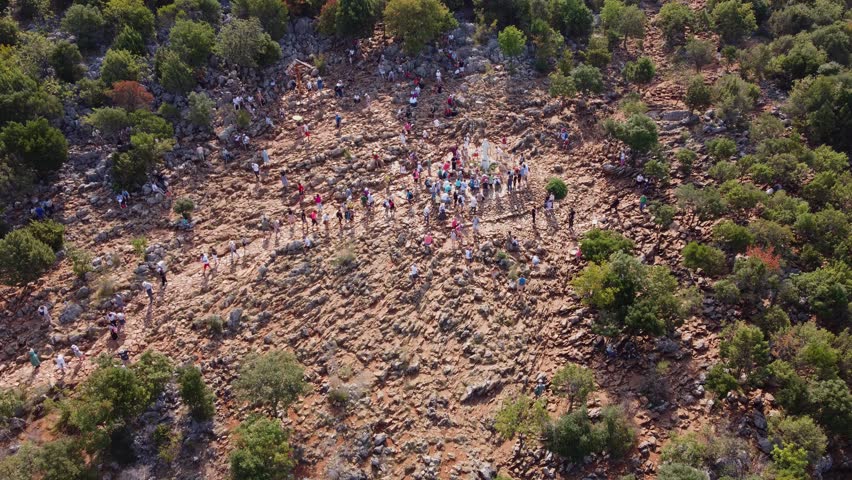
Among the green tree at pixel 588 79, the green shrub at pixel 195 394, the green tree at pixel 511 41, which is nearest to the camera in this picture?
the green shrub at pixel 195 394

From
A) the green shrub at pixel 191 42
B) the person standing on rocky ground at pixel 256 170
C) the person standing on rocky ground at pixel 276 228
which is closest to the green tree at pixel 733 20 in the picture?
the person standing on rocky ground at pixel 256 170

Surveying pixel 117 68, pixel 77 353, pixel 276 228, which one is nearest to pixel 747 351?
pixel 276 228

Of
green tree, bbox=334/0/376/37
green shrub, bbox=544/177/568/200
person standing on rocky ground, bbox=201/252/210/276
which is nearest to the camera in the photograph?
person standing on rocky ground, bbox=201/252/210/276

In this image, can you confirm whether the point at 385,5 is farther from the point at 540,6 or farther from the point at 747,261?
the point at 747,261

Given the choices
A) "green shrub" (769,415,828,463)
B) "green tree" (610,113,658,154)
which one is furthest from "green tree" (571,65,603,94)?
"green shrub" (769,415,828,463)

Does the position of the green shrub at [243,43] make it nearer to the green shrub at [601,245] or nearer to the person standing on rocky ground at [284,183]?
the person standing on rocky ground at [284,183]

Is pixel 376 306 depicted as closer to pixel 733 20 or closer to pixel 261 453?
pixel 261 453

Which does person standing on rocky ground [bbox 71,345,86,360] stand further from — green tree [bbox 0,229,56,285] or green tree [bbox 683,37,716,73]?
green tree [bbox 683,37,716,73]
